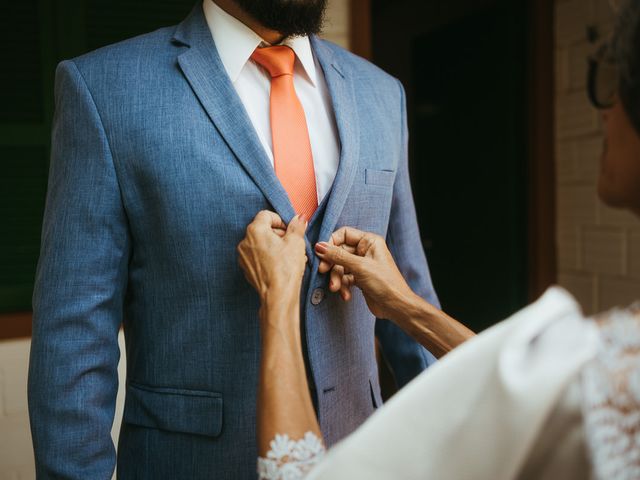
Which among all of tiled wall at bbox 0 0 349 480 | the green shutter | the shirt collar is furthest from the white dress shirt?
the green shutter

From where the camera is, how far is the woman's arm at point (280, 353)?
0.71 metres

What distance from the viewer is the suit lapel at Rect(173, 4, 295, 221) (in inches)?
37.9

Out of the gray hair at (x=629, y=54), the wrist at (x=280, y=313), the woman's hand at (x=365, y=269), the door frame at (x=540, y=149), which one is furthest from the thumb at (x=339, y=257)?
the door frame at (x=540, y=149)

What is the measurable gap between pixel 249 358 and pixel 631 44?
69 cm

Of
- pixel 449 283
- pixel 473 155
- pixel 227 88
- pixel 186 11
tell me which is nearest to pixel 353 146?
pixel 227 88

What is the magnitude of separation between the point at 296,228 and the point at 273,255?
6 centimetres

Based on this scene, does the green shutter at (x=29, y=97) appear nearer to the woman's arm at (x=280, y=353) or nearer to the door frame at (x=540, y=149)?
the door frame at (x=540, y=149)

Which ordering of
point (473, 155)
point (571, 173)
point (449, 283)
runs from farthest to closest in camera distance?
point (449, 283) < point (473, 155) < point (571, 173)

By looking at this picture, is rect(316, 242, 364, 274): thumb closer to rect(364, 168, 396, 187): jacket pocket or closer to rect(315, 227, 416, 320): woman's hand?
rect(315, 227, 416, 320): woman's hand

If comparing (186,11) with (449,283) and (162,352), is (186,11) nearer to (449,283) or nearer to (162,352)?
(162,352)

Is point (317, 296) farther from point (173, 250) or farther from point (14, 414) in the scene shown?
point (14, 414)

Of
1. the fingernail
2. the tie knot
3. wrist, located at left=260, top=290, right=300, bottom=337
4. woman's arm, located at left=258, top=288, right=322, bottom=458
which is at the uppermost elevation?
the tie knot

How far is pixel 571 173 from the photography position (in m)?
2.53

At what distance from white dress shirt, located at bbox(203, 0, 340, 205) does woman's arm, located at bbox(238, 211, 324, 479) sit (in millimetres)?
141
